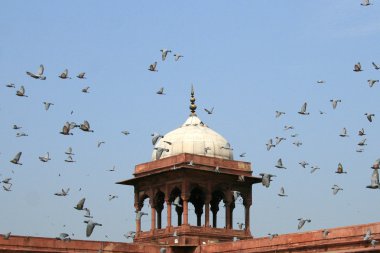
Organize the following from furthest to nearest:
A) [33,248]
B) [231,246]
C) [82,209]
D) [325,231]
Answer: [231,246] → [33,248] → [325,231] → [82,209]

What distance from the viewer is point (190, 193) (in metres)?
32.0

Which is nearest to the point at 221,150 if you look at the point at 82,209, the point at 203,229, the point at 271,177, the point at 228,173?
the point at 228,173

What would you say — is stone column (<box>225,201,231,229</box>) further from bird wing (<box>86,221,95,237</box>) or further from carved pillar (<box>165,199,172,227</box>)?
bird wing (<box>86,221,95,237</box>)

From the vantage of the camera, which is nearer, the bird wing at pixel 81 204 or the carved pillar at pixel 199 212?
the bird wing at pixel 81 204

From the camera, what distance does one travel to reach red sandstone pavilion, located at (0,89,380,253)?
28.4 m

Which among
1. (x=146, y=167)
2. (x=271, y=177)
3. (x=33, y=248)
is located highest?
(x=146, y=167)

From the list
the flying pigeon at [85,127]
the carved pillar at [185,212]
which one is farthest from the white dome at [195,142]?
the flying pigeon at [85,127]

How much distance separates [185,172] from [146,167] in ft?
8.32

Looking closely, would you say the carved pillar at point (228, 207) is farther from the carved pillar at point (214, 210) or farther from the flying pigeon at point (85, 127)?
the flying pigeon at point (85, 127)

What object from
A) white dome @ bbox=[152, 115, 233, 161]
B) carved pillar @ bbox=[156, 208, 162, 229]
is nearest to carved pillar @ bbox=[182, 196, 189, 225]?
white dome @ bbox=[152, 115, 233, 161]

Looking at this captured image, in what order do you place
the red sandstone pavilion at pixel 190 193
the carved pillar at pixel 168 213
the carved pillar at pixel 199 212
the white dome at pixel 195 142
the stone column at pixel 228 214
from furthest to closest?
1. the carved pillar at pixel 199 212
2. the white dome at pixel 195 142
3. the stone column at pixel 228 214
4. the carved pillar at pixel 168 213
5. the red sandstone pavilion at pixel 190 193

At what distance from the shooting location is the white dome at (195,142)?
109 feet

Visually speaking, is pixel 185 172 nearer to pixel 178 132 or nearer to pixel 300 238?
pixel 178 132

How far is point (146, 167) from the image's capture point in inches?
1314
